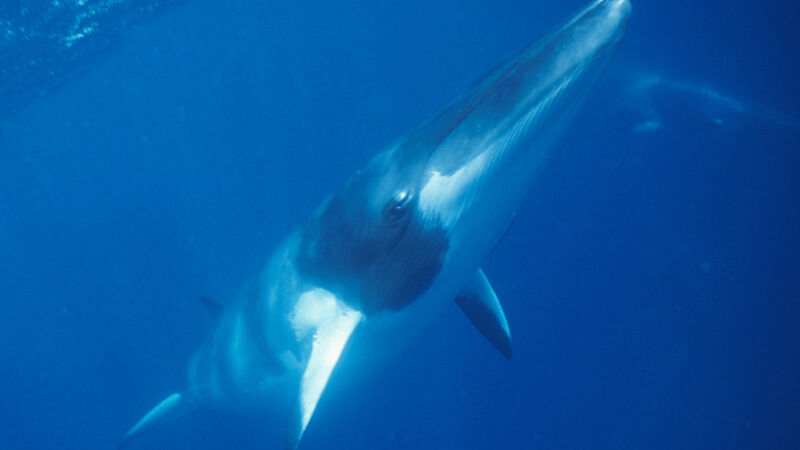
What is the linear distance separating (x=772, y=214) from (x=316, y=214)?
14891 mm

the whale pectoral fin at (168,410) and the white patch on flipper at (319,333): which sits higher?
the whale pectoral fin at (168,410)

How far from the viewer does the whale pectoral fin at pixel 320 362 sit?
3.92 m

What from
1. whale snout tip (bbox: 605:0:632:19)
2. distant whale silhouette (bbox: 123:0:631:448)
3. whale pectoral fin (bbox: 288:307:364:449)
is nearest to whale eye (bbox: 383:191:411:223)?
distant whale silhouette (bbox: 123:0:631:448)

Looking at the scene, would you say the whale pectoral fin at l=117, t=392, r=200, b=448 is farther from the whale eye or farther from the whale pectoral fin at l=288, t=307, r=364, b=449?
the whale eye

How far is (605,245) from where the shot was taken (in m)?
13.8

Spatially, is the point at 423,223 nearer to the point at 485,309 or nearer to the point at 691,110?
the point at 485,309

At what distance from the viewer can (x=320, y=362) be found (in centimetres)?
409

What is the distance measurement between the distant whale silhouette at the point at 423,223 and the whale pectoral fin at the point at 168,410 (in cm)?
380

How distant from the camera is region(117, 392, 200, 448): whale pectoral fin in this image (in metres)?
8.29

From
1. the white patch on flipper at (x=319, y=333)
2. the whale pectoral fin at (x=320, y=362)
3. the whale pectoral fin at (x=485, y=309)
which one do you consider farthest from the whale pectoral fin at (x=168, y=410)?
the whale pectoral fin at (x=485, y=309)

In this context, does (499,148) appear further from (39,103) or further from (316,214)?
(39,103)

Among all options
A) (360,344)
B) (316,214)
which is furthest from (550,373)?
(316,214)

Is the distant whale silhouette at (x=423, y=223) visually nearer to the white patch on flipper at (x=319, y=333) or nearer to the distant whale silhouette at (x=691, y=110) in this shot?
the white patch on flipper at (x=319, y=333)

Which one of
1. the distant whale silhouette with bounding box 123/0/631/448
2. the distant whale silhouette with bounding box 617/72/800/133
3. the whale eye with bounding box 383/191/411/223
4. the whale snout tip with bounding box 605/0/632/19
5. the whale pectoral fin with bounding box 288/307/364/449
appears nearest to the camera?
the whale snout tip with bounding box 605/0/632/19
